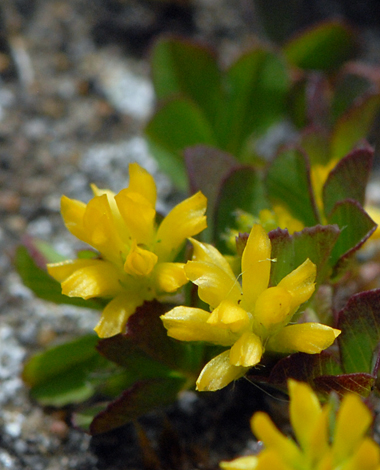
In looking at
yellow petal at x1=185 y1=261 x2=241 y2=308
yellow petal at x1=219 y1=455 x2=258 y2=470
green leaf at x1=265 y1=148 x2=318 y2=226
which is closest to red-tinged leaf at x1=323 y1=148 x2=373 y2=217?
green leaf at x1=265 y1=148 x2=318 y2=226

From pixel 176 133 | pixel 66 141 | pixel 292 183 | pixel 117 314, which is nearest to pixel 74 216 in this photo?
pixel 117 314

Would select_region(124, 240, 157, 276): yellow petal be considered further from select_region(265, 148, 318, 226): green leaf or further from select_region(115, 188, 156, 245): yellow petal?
select_region(265, 148, 318, 226): green leaf

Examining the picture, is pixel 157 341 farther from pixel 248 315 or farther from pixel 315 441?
pixel 315 441

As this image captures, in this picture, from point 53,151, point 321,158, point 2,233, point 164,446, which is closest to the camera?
point 164,446

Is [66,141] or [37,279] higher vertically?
[66,141]

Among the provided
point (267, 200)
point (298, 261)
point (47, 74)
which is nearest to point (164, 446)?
point (298, 261)

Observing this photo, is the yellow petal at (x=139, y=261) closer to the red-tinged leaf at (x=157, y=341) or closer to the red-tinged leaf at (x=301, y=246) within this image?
the red-tinged leaf at (x=157, y=341)

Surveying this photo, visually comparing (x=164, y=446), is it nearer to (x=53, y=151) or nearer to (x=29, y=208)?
(x=29, y=208)
